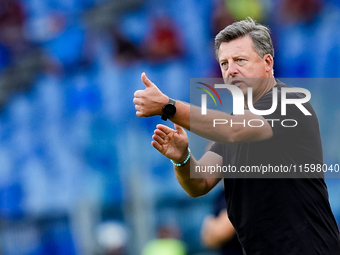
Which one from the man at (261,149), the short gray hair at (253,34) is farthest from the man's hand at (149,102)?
the short gray hair at (253,34)

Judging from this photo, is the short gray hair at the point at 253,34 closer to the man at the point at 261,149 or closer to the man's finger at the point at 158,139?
the man at the point at 261,149

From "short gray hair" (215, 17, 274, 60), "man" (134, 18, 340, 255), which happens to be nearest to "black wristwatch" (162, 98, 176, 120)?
"man" (134, 18, 340, 255)

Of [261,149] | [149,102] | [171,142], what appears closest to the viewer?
[149,102]

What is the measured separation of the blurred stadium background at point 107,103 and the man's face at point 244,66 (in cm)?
463

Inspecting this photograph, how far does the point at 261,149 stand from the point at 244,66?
18.4 inches

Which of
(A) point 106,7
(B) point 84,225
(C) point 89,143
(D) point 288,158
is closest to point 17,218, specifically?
(B) point 84,225

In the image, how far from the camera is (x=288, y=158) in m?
2.45

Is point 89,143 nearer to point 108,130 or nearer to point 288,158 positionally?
point 108,130

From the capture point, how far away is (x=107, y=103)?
7.89 meters

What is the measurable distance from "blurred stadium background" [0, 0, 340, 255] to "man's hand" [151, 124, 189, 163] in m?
4.80

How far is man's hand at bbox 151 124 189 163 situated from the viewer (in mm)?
2584

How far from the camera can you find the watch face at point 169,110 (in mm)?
2297

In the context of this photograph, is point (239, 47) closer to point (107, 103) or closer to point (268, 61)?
point (268, 61)

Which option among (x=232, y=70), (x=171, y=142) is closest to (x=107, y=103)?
(x=171, y=142)
